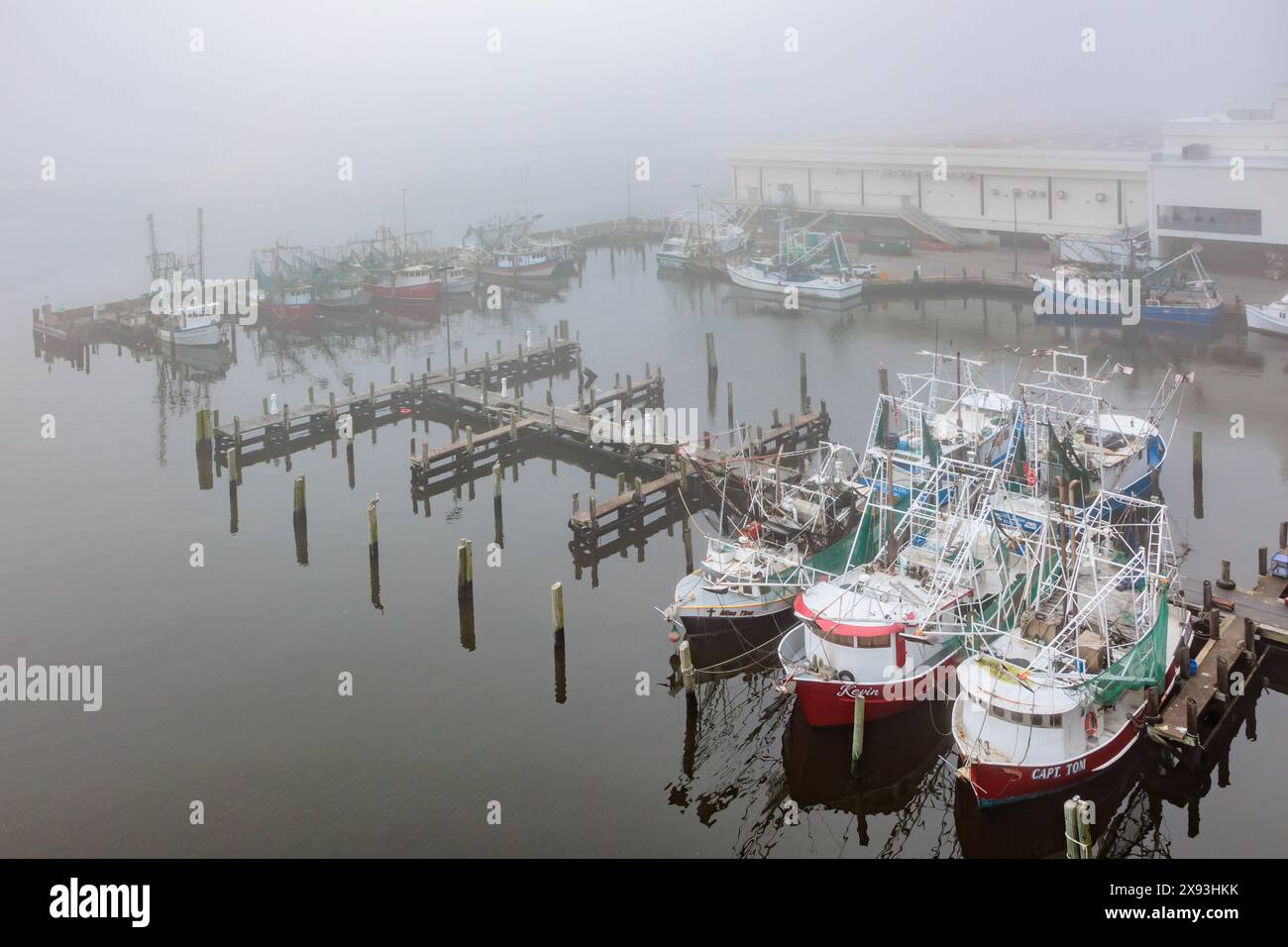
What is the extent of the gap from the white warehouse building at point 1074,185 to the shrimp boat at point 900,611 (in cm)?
4455

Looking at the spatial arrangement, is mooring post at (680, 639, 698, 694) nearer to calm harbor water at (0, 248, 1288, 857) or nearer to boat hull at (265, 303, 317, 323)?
calm harbor water at (0, 248, 1288, 857)

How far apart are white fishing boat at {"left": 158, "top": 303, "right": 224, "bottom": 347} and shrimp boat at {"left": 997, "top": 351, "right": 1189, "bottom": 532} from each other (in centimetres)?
4864

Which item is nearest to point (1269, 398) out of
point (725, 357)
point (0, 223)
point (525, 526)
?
point (725, 357)

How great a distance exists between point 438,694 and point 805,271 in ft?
172

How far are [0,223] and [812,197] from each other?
391ft

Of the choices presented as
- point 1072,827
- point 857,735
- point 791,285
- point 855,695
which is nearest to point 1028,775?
point 1072,827

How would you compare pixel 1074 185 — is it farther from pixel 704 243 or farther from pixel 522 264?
pixel 522 264

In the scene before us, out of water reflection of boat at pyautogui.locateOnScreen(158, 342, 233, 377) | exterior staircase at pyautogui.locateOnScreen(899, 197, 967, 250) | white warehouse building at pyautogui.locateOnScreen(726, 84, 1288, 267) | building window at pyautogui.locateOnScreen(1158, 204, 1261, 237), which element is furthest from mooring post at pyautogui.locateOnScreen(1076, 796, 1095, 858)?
exterior staircase at pyautogui.locateOnScreen(899, 197, 967, 250)

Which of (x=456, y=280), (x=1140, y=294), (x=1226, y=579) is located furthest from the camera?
(x=456, y=280)

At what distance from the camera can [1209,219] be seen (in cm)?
6775

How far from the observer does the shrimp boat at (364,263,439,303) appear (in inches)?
3231

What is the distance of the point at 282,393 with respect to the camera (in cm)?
6138

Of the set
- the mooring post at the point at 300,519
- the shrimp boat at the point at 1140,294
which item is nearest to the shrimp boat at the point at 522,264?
the shrimp boat at the point at 1140,294

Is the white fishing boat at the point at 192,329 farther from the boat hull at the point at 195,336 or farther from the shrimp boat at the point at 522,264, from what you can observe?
the shrimp boat at the point at 522,264
